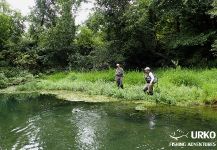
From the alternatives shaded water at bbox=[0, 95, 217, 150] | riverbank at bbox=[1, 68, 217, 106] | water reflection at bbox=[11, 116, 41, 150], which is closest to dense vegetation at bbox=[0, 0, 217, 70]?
riverbank at bbox=[1, 68, 217, 106]

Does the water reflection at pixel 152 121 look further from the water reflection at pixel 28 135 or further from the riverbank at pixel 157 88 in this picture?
the water reflection at pixel 28 135

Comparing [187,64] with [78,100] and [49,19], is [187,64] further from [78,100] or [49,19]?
[49,19]

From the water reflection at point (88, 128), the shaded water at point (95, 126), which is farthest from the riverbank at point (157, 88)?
the water reflection at point (88, 128)

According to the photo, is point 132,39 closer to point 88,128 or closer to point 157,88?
point 157,88

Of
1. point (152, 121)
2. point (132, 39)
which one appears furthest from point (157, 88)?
point (132, 39)

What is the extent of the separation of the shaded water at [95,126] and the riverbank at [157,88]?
1575mm

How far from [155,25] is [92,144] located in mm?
21319

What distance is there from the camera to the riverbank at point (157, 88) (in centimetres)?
1673

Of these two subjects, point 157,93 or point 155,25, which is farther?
point 155,25

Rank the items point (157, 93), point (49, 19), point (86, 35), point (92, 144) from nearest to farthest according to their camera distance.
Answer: point (92, 144), point (157, 93), point (86, 35), point (49, 19)

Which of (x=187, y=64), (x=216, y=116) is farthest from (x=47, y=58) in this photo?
(x=216, y=116)

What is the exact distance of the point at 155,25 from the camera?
30328mm

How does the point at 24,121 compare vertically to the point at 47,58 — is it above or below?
below

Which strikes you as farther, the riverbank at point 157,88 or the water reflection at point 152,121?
the riverbank at point 157,88
